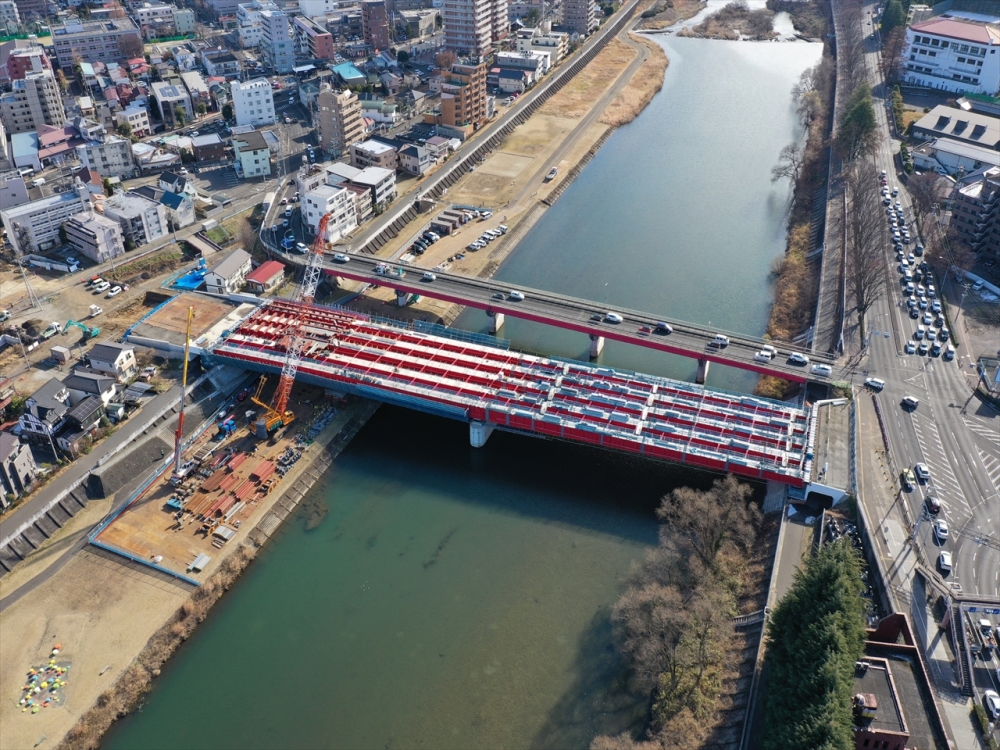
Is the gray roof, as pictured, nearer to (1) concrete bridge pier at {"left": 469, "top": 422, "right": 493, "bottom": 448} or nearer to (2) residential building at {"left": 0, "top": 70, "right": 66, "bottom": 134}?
(1) concrete bridge pier at {"left": 469, "top": 422, "right": 493, "bottom": 448}

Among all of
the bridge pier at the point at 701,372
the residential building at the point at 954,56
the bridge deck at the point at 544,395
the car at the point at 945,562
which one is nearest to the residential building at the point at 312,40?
the bridge deck at the point at 544,395

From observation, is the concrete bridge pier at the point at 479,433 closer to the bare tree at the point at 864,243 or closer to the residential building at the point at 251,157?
the bare tree at the point at 864,243

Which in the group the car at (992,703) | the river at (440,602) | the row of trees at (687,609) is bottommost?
the river at (440,602)

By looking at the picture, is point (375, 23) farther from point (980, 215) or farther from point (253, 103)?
point (980, 215)

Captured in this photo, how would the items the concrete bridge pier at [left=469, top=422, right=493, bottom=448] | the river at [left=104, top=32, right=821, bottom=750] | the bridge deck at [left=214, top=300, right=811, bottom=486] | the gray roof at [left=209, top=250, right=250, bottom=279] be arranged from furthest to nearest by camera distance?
the gray roof at [left=209, top=250, right=250, bottom=279] < the concrete bridge pier at [left=469, top=422, right=493, bottom=448] < the bridge deck at [left=214, top=300, right=811, bottom=486] < the river at [left=104, top=32, right=821, bottom=750]

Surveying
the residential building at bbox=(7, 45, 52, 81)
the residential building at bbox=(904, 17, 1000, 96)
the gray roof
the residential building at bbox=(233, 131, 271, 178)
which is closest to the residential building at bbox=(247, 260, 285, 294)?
the gray roof

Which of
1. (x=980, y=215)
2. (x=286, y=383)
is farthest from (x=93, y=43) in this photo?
(x=980, y=215)
